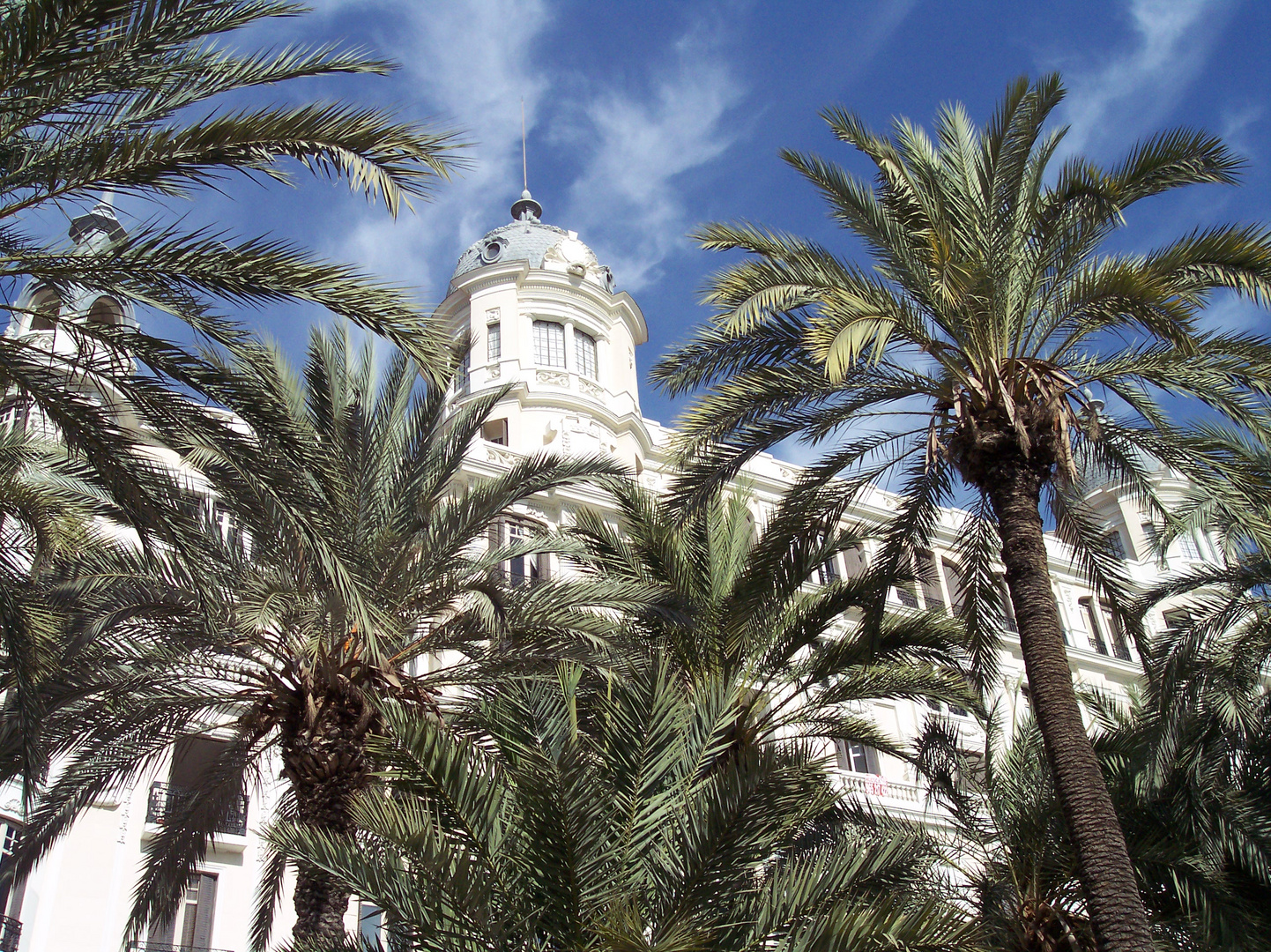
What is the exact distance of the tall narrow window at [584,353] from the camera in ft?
123

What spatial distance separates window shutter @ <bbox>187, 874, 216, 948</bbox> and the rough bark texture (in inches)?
349

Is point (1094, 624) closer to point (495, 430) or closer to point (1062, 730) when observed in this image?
point (495, 430)

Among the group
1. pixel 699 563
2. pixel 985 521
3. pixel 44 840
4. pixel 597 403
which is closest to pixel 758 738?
pixel 699 563

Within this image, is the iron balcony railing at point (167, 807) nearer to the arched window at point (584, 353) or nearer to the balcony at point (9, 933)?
the balcony at point (9, 933)

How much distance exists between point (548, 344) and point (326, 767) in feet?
81.5

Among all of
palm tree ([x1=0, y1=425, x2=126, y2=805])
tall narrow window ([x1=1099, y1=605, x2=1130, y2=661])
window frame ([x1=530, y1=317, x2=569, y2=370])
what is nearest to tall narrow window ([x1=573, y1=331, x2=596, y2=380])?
window frame ([x1=530, y1=317, x2=569, y2=370])

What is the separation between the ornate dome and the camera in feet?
129

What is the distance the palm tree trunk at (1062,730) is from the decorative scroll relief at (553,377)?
23860 millimetres

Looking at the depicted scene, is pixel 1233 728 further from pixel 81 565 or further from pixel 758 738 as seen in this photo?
pixel 81 565

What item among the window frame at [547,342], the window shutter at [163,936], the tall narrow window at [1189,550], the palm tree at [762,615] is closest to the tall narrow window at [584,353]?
the window frame at [547,342]

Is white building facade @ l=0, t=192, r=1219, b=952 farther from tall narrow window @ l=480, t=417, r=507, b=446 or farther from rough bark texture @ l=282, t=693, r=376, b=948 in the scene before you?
rough bark texture @ l=282, t=693, r=376, b=948

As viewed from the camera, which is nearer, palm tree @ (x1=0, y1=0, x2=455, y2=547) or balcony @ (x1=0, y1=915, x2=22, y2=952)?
palm tree @ (x1=0, y1=0, x2=455, y2=547)

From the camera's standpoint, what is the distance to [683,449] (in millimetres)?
13977

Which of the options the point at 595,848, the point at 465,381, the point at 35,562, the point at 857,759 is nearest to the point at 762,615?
the point at 595,848
